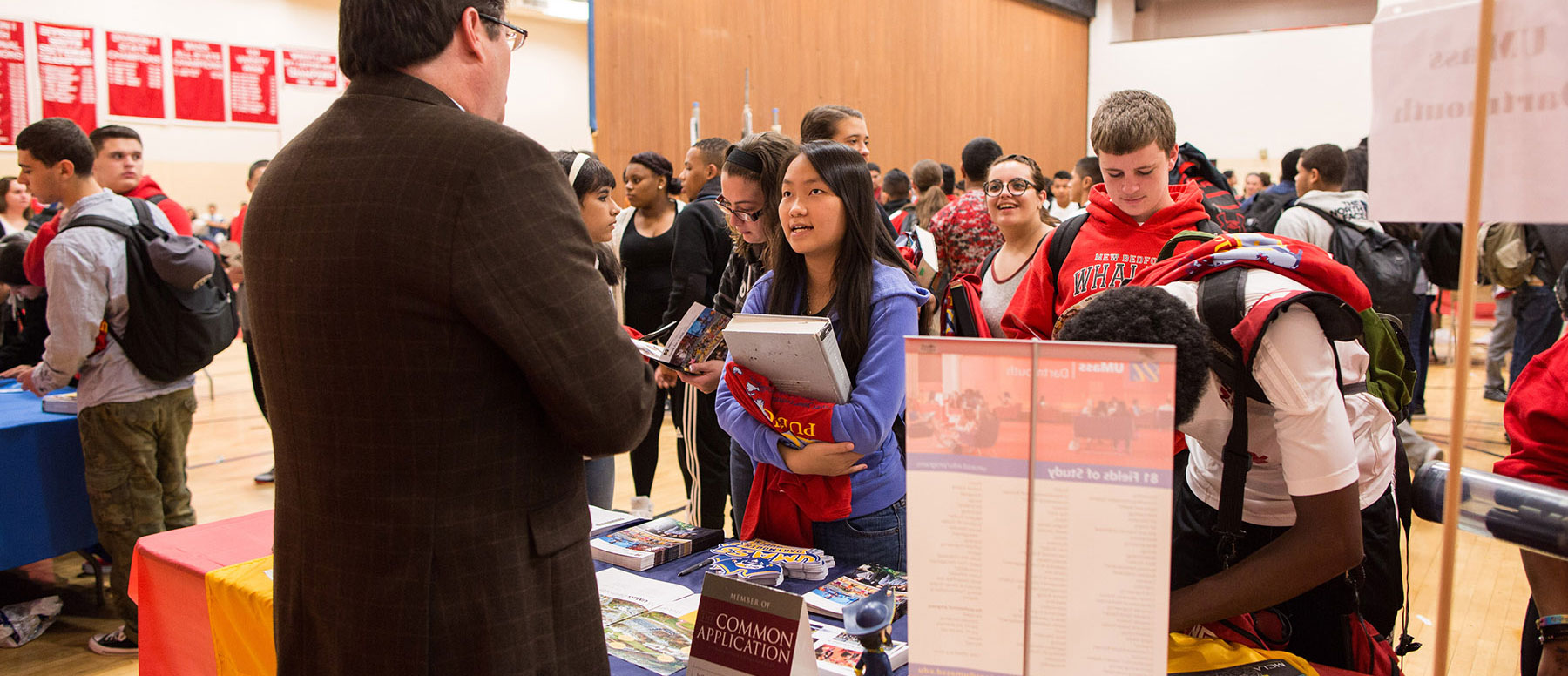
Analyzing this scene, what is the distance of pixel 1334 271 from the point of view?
1205 mm

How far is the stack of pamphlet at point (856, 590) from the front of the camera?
1.46 metres

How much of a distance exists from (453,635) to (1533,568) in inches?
55.1

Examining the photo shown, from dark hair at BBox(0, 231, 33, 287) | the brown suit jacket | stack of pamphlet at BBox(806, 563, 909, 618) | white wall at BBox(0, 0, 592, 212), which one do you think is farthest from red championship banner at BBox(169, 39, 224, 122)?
stack of pamphlet at BBox(806, 563, 909, 618)

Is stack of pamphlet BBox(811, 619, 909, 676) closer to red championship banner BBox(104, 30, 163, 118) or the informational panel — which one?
the informational panel

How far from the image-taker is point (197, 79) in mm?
7758

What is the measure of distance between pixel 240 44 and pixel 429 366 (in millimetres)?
8446

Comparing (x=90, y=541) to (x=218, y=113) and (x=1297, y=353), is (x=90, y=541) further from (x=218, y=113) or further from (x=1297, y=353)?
(x=218, y=113)

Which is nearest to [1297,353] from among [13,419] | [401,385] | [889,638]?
[889,638]

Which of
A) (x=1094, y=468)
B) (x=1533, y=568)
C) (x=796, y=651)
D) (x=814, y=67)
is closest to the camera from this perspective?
(x=1094, y=468)

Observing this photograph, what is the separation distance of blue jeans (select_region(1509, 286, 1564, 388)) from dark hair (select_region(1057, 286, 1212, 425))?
194 inches

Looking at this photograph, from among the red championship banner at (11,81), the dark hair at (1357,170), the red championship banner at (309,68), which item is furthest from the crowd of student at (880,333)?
the red championship banner at (309,68)

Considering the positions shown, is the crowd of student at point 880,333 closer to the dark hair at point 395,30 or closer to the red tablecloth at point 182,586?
the dark hair at point 395,30

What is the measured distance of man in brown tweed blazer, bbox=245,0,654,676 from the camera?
3.18 feet

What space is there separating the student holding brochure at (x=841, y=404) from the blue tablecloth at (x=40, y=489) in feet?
8.41
